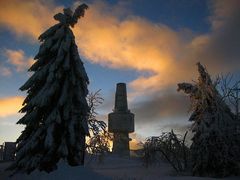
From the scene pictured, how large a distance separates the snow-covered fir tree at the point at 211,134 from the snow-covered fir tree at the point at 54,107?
13.7 m

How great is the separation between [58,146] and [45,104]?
8.08ft

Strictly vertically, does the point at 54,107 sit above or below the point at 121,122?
below

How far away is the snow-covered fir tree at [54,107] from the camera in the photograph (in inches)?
736

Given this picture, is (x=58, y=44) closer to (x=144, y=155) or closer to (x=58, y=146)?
(x=58, y=146)

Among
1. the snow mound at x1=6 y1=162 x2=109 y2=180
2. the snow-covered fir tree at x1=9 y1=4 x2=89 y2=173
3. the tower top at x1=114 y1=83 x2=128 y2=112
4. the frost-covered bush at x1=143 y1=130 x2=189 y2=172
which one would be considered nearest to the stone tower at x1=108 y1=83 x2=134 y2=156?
the tower top at x1=114 y1=83 x2=128 y2=112

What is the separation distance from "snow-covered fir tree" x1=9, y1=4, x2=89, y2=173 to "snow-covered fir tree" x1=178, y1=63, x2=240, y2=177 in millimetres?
13704

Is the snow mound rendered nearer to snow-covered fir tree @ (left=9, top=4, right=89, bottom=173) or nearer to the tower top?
snow-covered fir tree @ (left=9, top=4, right=89, bottom=173)

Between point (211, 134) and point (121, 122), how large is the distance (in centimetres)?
3781

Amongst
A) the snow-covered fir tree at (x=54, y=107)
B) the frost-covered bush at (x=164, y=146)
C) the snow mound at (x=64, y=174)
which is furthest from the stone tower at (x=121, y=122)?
the snow mound at (x=64, y=174)

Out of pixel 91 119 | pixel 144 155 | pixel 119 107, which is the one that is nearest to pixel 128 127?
pixel 119 107

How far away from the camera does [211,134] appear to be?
30.0m

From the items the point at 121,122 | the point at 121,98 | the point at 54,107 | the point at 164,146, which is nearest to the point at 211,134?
the point at 164,146

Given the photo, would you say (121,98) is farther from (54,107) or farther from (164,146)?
(54,107)

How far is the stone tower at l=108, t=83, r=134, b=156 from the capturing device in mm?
65438
